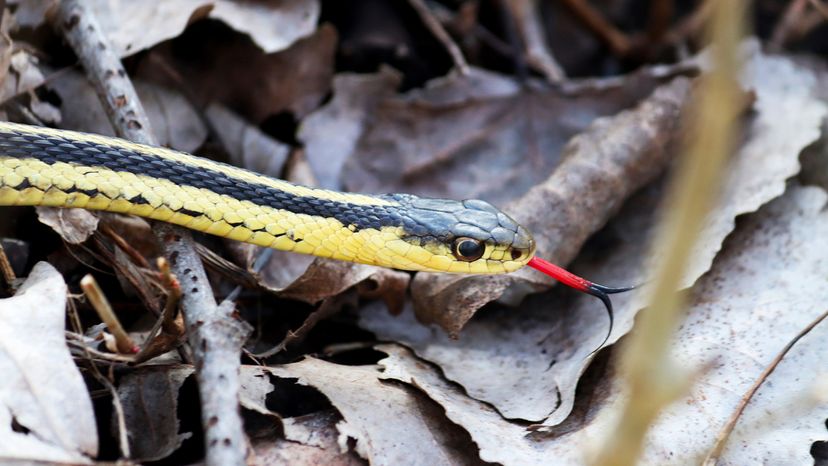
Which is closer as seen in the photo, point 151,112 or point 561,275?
point 561,275

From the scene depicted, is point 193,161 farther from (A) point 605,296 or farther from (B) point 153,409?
(A) point 605,296

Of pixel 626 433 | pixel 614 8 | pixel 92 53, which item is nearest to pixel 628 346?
pixel 626 433

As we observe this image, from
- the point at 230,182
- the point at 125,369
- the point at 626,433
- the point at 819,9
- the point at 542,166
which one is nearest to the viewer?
the point at 626,433

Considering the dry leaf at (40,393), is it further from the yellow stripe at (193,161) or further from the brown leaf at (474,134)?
the brown leaf at (474,134)

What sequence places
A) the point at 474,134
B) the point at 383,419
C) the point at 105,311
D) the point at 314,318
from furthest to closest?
the point at 474,134
the point at 314,318
the point at 383,419
the point at 105,311

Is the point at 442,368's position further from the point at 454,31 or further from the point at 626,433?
the point at 454,31

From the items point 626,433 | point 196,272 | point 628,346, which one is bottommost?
point 196,272

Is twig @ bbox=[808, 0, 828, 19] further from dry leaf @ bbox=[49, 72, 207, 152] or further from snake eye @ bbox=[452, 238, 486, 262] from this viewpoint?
dry leaf @ bbox=[49, 72, 207, 152]

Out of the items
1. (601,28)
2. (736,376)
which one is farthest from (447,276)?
(601,28)
